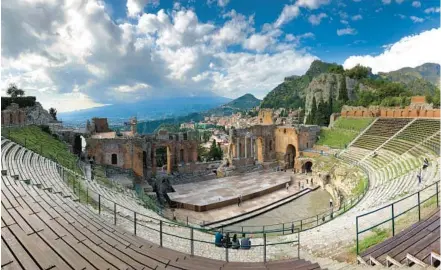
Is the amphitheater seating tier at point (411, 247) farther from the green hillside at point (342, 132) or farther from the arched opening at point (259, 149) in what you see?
the arched opening at point (259, 149)

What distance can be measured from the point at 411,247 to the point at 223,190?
73.4ft

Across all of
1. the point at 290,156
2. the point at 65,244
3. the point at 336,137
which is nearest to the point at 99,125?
the point at 290,156

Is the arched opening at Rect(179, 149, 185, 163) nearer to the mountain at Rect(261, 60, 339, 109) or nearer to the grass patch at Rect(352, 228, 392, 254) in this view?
the grass patch at Rect(352, 228, 392, 254)

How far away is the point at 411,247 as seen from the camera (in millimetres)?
6656

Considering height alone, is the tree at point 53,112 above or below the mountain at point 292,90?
below

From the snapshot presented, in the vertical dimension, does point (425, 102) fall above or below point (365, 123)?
above

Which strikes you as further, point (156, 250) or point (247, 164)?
point (247, 164)

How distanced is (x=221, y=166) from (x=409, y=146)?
19555 millimetres

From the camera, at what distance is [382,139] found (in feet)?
107

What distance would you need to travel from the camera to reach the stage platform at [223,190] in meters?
24.4

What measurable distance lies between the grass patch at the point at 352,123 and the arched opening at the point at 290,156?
7664mm

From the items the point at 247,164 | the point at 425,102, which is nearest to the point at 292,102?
the point at 425,102

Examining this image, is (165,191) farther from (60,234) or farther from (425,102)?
(425,102)

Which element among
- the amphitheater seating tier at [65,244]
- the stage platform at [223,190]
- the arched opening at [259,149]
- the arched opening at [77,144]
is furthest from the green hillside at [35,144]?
the arched opening at [259,149]
